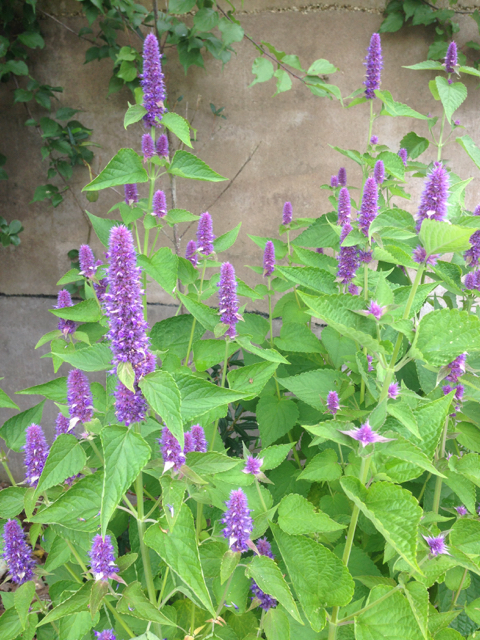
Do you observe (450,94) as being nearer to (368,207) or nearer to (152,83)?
(368,207)

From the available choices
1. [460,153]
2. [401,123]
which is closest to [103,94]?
[401,123]

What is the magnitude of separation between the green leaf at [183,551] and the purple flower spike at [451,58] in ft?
5.81

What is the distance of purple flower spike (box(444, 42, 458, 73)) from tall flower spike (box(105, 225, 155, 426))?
1.57 meters

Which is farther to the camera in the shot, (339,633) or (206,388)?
(339,633)

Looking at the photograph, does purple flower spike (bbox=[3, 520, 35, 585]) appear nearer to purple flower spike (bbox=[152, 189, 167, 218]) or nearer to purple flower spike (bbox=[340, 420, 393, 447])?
purple flower spike (bbox=[340, 420, 393, 447])

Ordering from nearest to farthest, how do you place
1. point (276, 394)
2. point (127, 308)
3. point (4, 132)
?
point (127, 308), point (276, 394), point (4, 132)

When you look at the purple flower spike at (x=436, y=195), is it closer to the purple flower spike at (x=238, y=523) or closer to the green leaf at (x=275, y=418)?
the purple flower spike at (x=238, y=523)

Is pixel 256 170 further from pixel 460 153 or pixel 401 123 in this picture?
pixel 460 153

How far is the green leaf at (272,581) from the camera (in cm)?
82

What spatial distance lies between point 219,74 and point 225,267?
2.04 meters

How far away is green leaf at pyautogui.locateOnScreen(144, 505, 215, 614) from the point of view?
762 mm

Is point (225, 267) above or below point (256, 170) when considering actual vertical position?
below

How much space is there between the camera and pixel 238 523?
86 cm

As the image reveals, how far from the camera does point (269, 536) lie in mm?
1454
